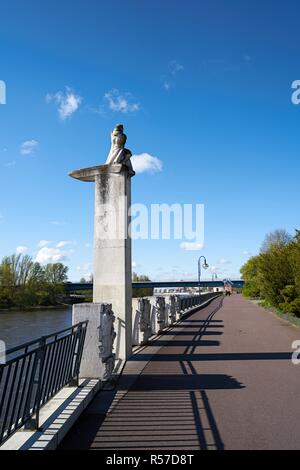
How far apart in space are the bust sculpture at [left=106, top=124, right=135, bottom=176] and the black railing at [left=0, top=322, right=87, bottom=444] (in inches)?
180

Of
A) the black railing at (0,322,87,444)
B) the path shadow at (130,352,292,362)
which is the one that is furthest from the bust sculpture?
the black railing at (0,322,87,444)

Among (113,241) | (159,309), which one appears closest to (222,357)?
(113,241)

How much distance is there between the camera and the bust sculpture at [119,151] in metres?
10.7

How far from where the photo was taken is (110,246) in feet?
34.6

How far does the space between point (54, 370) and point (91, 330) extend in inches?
65.4

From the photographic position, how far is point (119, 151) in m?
10.8

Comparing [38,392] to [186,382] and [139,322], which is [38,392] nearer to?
[186,382]

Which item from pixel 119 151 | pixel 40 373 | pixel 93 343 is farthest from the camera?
pixel 119 151

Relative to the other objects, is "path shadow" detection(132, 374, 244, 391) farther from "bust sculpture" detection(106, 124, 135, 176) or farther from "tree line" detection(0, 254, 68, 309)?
"tree line" detection(0, 254, 68, 309)

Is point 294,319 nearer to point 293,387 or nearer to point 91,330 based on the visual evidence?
point 293,387

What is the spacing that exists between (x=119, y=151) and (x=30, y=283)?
67.6 meters

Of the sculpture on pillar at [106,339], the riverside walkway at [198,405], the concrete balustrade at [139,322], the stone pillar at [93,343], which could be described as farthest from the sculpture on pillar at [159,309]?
the stone pillar at [93,343]

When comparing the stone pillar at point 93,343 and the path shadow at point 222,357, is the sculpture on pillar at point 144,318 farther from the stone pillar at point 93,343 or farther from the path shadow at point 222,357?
the stone pillar at point 93,343

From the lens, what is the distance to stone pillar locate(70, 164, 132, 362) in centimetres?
1039
